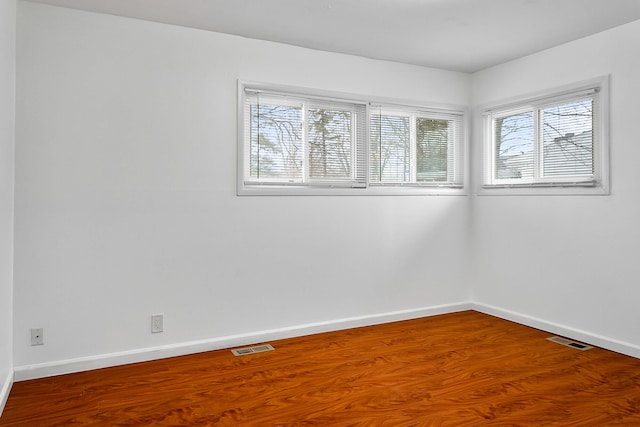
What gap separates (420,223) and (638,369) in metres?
2.01

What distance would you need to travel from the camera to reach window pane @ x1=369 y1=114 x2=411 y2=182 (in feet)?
13.9

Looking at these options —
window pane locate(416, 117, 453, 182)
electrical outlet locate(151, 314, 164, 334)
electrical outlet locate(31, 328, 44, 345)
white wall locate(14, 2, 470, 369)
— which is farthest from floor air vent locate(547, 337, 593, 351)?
electrical outlet locate(31, 328, 44, 345)

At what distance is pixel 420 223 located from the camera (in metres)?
4.44

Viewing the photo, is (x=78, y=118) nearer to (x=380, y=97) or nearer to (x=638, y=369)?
(x=380, y=97)

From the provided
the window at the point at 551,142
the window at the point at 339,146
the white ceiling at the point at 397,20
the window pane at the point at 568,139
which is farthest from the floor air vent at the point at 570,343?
the white ceiling at the point at 397,20

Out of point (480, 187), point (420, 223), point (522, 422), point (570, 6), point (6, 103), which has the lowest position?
point (522, 422)

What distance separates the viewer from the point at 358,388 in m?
2.79

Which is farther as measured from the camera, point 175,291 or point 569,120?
point 569,120

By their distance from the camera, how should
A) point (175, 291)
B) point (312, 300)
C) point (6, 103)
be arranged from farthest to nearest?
point (312, 300)
point (175, 291)
point (6, 103)

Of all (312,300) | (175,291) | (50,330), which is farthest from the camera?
(312,300)

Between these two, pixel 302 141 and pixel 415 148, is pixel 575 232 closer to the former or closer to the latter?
pixel 415 148

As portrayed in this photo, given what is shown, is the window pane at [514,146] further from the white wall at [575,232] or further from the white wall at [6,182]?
the white wall at [6,182]

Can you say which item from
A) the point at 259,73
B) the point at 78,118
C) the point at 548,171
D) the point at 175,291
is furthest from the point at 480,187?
the point at 78,118

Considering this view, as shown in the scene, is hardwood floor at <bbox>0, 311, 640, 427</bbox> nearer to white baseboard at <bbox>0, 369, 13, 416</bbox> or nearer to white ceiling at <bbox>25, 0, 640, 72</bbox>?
white baseboard at <bbox>0, 369, 13, 416</bbox>
